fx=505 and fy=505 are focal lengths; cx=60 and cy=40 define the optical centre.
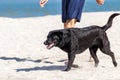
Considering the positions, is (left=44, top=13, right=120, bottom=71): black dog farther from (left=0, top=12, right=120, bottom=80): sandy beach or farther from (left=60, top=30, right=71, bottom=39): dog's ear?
(left=0, top=12, right=120, bottom=80): sandy beach

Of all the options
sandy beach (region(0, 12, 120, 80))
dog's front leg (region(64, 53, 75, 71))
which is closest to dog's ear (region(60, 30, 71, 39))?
dog's front leg (region(64, 53, 75, 71))

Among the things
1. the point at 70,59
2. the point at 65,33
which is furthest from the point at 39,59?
the point at 65,33

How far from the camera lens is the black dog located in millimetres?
8641

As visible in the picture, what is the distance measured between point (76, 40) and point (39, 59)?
2.14 metres

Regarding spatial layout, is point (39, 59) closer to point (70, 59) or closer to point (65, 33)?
point (70, 59)

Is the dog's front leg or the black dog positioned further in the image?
the dog's front leg

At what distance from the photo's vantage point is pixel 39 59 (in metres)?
10.8

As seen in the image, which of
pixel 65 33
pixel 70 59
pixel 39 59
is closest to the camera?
pixel 65 33

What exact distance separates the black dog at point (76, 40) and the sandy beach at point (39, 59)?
385 mm

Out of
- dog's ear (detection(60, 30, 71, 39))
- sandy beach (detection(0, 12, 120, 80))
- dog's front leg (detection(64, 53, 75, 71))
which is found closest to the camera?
sandy beach (detection(0, 12, 120, 80))

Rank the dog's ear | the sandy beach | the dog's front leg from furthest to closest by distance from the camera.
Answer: the dog's front leg, the dog's ear, the sandy beach

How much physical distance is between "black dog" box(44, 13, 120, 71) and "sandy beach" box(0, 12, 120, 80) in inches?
15.2

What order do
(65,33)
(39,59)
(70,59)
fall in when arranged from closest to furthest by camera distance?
(65,33), (70,59), (39,59)

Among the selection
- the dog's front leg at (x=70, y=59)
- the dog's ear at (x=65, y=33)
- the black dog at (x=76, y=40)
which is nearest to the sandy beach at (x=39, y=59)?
the dog's front leg at (x=70, y=59)
